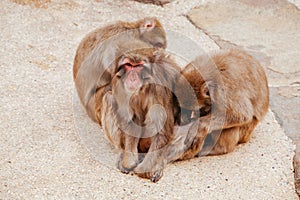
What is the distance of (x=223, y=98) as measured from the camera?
4.99 metres

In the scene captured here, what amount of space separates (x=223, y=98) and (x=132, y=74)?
3.01 feet

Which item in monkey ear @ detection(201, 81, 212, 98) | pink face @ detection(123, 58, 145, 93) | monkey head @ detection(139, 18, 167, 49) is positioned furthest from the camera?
monkey head @ detection(139, 18, 167, 49)

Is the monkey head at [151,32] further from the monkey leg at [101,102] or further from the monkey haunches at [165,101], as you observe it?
the monkey leg at [101,102]

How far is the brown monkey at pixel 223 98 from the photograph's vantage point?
4945mm

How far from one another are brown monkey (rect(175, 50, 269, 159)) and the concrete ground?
0.65 ft

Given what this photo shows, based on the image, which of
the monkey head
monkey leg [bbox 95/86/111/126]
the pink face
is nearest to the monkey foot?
monkey leg [bbox 95/86/111/126]

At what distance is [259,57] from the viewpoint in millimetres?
7254

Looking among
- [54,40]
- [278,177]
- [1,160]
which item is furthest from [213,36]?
[1,160]

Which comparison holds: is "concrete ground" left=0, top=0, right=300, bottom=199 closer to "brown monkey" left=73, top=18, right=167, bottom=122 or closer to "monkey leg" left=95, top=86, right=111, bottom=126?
"monkey leg" left=95, top=86, right=111, bottom=126

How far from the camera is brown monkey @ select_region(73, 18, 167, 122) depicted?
5066 mm

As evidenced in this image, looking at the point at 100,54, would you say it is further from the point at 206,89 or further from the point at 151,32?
the point at 206,89

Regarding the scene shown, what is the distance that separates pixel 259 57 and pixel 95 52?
2.83m

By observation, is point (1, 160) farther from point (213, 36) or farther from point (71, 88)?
point (213, 36)

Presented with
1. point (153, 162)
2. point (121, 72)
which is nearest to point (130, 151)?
point (153, 162)
